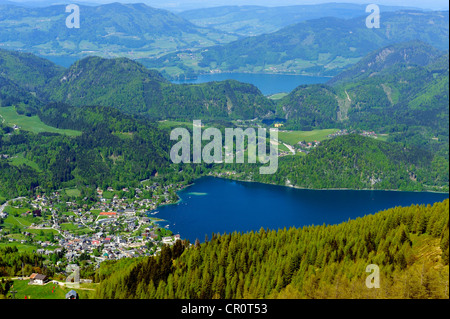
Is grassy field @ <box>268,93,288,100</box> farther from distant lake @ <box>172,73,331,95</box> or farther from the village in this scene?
the village

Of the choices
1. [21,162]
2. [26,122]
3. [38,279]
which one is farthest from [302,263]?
[26,122]

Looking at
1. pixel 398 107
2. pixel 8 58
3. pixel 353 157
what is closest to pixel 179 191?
pixel 353 157

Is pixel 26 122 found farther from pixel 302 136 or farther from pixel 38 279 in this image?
pixel 38 279

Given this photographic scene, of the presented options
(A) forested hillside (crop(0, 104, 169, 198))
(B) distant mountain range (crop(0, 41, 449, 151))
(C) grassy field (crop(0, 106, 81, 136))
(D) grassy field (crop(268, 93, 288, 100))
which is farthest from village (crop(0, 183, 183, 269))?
(D) grassy field (crop(268, 93, 288, 100))

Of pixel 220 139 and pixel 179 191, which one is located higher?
pixel 220 139

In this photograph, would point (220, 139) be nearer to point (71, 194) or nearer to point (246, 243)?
point (71, 194)

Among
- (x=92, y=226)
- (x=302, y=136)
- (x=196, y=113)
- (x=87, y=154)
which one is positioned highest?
(x=196, y=113)

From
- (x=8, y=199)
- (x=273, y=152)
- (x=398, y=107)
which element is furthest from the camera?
(x=398, y=107)
